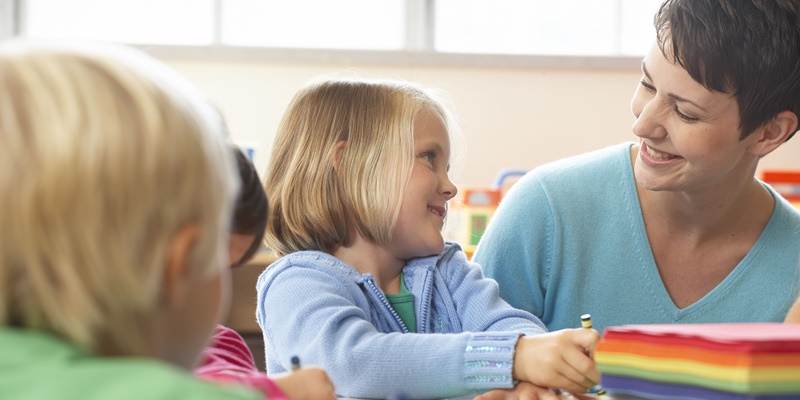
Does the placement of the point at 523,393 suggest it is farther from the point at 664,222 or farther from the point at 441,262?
the point at 664,222

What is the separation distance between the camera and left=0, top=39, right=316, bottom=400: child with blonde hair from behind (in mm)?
504

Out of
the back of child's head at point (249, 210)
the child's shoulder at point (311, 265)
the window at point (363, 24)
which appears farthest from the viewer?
the window at point (363, 24)

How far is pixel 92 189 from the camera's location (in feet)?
1.66

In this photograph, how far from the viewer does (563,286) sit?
1.53 meters

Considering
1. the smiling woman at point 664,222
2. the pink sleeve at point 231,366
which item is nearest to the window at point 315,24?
the smiling woman at point 664,222

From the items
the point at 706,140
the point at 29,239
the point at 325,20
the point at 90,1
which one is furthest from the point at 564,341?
the point at 90,1

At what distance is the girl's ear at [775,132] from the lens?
1.42 meters

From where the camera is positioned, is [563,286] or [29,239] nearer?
[29,239]

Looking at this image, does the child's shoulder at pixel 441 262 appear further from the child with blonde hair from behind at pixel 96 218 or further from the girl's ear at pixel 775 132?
the child with blonde hair from behind at pixel 96 218

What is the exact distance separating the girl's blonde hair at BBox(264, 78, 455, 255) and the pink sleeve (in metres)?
0.25

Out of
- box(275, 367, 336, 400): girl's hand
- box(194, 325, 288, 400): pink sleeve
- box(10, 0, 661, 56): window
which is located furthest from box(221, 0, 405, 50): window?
box(275, 367, 336, 400): girl's hand

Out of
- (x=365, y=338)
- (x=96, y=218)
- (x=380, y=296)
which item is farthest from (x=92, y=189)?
(x=380, y=296)

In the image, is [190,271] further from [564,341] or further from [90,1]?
[90,1]

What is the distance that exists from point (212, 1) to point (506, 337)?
2.89m
